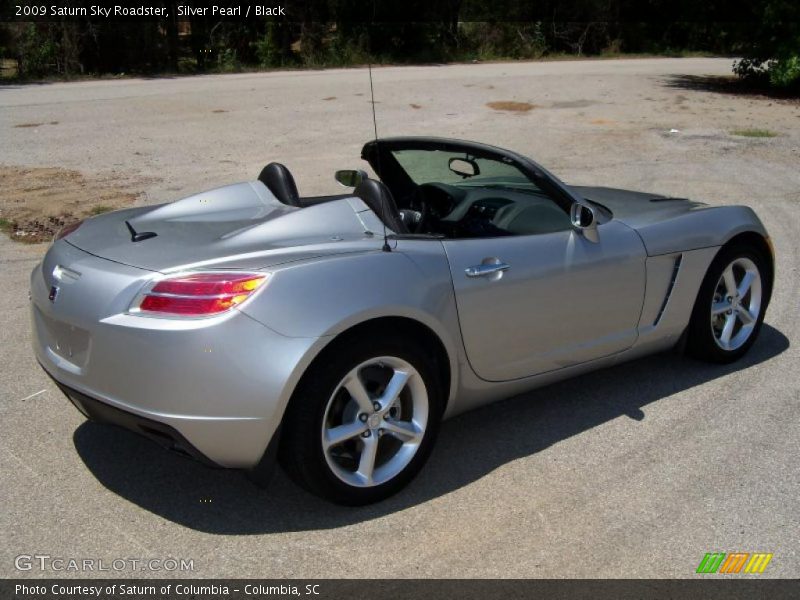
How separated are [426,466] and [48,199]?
6.81 metres

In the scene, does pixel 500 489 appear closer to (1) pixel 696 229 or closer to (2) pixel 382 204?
(2) pixel 382 204

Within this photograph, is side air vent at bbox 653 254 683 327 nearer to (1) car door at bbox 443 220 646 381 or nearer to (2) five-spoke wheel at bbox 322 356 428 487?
(1) car door at bbox 443 220 646 381

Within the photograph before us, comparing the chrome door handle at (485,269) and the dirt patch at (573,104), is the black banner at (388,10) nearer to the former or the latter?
the dirt patch at (573,104)

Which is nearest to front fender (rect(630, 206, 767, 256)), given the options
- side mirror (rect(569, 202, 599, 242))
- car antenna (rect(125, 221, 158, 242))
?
side mirror (rect(569, 202, 599, 242))

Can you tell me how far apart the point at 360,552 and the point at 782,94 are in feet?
66.4

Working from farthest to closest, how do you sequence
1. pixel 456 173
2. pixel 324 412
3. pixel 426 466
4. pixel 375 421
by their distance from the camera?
pixel 456 173
pixel 426 466
pixel 375 421
pixel 324 412

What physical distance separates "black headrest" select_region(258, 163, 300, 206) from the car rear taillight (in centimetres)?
116

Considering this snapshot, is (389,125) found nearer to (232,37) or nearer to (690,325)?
(690,325)

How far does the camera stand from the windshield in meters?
4.33

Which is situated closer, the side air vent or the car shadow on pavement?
the car shadow on pavement

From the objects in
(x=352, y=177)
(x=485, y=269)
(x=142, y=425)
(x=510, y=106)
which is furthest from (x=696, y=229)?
(x=510, y=106)

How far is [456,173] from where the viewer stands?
4496mm

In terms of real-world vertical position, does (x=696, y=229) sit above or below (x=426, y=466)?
above

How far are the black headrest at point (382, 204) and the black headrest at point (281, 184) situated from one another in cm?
57
